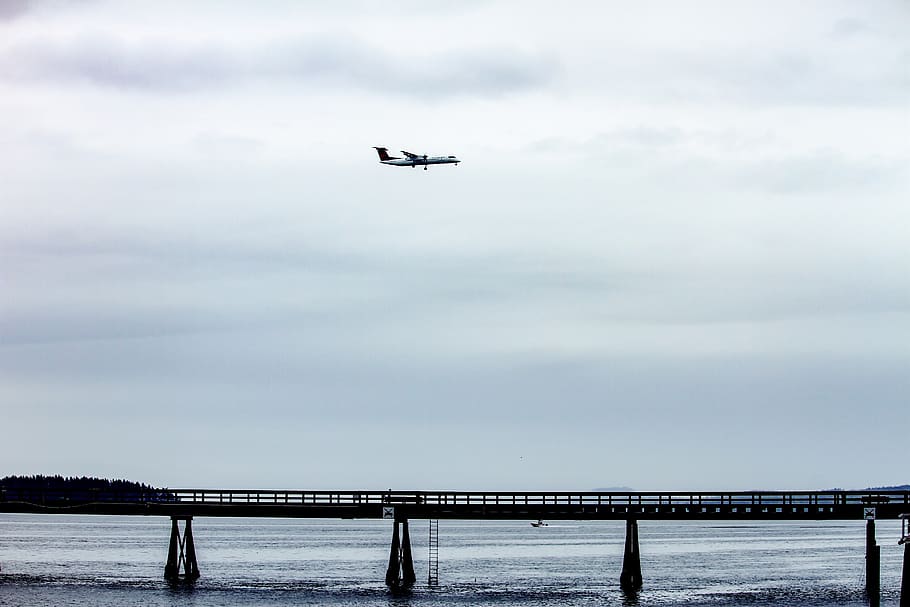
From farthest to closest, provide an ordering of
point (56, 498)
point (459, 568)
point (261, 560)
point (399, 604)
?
point (261, 560), point (459, 568), point (56, 498), point (399, 604)

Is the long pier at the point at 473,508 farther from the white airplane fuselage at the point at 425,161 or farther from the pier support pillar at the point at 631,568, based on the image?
the white airplane fuselage at the point at 425,161

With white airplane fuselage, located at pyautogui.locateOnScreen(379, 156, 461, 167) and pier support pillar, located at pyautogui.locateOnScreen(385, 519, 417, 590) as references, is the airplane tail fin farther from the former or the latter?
pier support pillar, located at pyautogui.locateOnScreen(385, 519, 417, 590)

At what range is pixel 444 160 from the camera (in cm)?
12738

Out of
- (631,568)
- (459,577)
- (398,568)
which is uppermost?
(631,568)

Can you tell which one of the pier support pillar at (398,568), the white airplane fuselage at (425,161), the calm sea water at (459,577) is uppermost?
the white airplane fuselage at (425,161)

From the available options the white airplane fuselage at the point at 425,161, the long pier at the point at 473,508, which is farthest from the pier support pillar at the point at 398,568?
the white airplane fuselage at the point at 425,161

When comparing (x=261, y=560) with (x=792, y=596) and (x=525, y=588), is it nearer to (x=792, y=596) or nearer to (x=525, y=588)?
(x=525, y=588)

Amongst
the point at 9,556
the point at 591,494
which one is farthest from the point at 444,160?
the point at 591,494

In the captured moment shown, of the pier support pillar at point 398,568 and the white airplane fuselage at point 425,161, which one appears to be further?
the white airplane fuselage at point 425,161

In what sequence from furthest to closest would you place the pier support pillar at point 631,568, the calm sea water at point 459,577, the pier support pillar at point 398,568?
the pier support pillar at point 398,568 → the pier support pillar at point 631,568 → the calm sea water at point 459,577

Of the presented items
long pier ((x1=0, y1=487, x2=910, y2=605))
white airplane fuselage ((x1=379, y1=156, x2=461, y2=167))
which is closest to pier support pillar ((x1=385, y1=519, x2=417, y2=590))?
long pier ((x1=0, y1=487, x2=910, y2=605))

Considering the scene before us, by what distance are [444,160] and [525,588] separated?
57660 mm

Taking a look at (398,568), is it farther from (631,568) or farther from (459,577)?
(459,577)

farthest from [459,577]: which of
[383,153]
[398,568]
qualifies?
[383,153]
